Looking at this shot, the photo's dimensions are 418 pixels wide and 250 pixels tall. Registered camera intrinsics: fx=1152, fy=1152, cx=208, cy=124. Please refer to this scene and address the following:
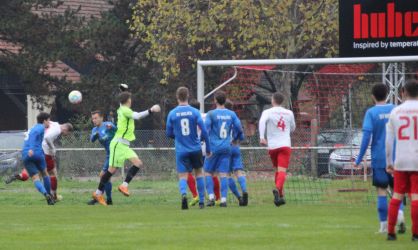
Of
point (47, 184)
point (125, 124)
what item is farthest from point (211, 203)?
point (47, 184)

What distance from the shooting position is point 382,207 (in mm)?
14461

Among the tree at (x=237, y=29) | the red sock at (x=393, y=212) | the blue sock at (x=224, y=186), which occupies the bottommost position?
the blue sock at (x=224, y=186)

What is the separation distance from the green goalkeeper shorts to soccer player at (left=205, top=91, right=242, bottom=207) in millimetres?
1519

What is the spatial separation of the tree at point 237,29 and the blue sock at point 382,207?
2142cm

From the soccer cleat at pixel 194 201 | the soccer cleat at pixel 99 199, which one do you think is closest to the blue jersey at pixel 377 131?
the soccer cleat at pixel 194 201

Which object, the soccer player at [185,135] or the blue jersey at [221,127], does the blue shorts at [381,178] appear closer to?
the soccer player at [185,135]

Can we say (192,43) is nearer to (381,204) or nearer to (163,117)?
(163,117)

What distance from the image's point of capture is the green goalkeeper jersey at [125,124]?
68.0 ft

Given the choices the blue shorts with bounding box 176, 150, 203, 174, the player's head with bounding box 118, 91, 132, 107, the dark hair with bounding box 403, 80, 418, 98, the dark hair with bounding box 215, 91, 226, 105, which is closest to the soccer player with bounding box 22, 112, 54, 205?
the player's head with bounding box 118, 91, 132, 107

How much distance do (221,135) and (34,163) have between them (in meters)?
4.05

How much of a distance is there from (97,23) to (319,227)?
2687cm

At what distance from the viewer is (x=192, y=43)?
3778 centimetres

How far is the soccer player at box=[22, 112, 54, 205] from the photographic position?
72.2 ft

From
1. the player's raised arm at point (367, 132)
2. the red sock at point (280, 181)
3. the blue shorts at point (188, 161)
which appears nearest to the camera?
the player's raised arm at point (367, 132)
